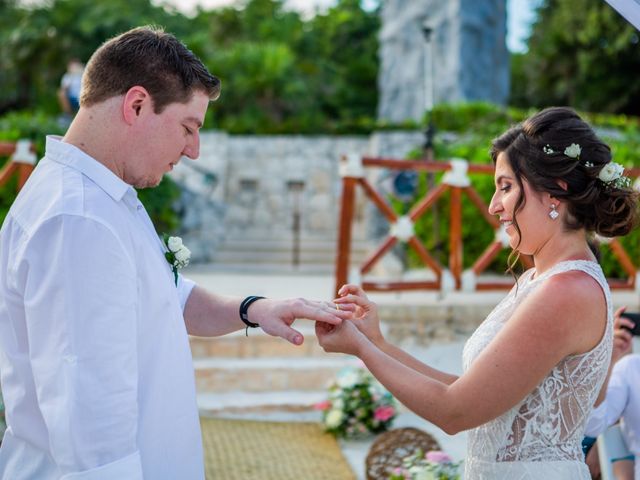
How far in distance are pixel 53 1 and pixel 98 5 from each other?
1.08 m

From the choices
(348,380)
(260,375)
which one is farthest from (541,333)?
(260,375)

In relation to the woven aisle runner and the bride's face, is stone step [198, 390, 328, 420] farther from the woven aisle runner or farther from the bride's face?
the bride's face

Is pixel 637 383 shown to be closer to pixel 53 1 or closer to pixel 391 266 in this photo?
pixel 391 266

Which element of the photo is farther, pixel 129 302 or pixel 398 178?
pixel 398 178

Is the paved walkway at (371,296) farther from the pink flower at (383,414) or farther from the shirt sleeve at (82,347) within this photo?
the shirt sleeve at (82,347)

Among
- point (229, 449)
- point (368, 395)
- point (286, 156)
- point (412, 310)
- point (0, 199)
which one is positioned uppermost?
point (286, 156)

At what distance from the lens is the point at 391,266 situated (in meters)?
10.1

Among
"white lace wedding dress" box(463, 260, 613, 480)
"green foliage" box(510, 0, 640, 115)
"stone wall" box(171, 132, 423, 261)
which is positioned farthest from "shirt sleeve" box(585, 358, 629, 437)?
"green foliage" box(510, 0, 640, 115)

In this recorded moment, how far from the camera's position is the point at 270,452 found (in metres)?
5.12

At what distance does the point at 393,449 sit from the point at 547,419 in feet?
7.89

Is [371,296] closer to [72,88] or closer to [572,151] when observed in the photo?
[572,151]

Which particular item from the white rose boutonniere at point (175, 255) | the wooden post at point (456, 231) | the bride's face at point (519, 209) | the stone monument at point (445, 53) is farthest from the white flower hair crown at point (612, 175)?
the stone monument at point (445, 53)

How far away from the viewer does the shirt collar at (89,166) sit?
5.81 feet

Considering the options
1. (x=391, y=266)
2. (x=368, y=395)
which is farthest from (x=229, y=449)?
(x=391, y=266)
